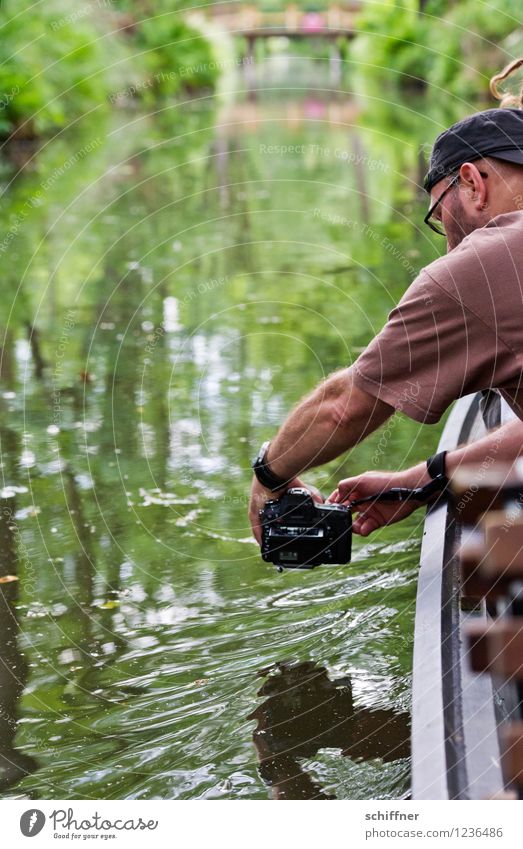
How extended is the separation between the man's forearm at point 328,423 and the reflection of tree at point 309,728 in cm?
75

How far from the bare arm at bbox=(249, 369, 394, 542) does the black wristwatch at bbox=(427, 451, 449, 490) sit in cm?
51

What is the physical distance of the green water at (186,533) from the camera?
3029 mm

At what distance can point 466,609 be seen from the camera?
2564mm

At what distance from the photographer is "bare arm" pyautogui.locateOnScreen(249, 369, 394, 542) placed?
255 centimetres

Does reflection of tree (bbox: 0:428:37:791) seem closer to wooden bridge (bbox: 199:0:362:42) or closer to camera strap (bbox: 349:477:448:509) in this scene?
camera strap (bbox: 349:477:448:509)
